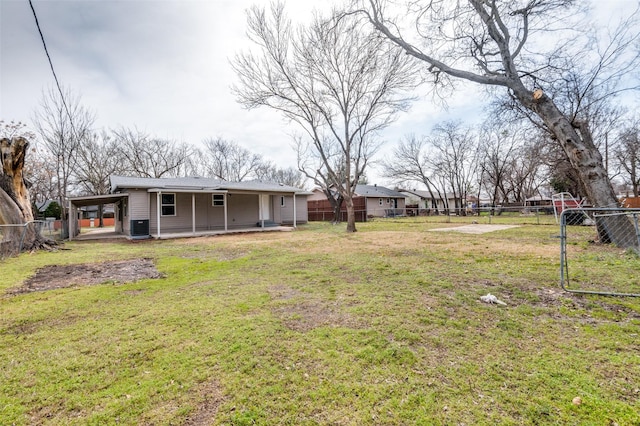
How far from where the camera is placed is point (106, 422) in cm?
178

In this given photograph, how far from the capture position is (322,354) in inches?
99.4

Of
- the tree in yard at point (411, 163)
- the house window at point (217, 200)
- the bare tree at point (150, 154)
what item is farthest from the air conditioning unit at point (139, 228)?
the tree in yard at point (411, 163)

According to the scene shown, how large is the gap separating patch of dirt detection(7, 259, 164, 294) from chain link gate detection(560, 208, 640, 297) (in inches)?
285

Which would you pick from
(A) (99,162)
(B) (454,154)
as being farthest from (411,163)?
(A) (99,162)

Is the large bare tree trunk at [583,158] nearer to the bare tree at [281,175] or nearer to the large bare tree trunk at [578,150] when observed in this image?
the large bare tree trunk at [578,150]

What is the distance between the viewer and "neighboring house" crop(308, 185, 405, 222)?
2659 centimetres

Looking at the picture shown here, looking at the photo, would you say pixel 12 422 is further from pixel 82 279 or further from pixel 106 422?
pixel 82 279

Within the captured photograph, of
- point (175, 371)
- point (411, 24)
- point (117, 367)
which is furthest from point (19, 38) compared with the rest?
point (411, 24)

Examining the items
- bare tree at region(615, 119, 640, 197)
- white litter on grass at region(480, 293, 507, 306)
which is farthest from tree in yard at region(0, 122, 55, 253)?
bare tree at region(615, 119, 640, 197)

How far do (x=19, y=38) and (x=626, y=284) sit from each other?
463 inches

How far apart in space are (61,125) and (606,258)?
27745 mm

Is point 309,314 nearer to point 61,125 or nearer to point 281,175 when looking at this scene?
point 61,125

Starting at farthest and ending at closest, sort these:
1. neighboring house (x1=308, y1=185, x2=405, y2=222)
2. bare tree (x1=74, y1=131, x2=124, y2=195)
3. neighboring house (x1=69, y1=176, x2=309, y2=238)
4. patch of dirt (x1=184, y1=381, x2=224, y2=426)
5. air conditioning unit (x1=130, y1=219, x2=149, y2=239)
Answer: neighboring house (x1=308, y1=185, x2=405, y2=222) → bare tree (x1=74, y1=131, x2=124, y2=195) → neighboring house (x1=69, y1=176, x2=309, y2=238) → air conditioning unit (x1=130, y1=219, x2=149, y2=239) → patch of dirt (x1=184, y1=381, x2=224, y2=426)

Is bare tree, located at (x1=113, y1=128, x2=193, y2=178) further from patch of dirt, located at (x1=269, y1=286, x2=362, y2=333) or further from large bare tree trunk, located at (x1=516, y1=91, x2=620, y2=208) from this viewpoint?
large bare tree trunk, located at (x1=516, y1=91, x2=620, y2=208)
